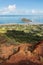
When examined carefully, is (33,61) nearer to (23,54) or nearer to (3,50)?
(23,54)

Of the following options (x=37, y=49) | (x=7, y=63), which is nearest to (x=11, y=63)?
(x=7, y=63)

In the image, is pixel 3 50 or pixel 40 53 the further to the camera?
pixel 3 50

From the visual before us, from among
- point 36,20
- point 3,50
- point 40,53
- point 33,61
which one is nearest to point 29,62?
point 33,61

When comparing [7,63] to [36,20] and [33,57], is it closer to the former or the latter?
[33,57]

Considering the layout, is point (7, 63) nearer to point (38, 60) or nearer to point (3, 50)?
point (38, 60)

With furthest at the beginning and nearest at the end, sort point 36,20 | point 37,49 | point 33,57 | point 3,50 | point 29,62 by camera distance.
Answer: point 36,20 → point 3,50 → point 37,49 → point 33,57 → point 29,62

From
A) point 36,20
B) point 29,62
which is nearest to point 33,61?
point 29,62

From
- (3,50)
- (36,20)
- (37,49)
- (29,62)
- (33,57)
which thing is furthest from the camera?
(36,20)

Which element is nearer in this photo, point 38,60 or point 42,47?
point 38,60
